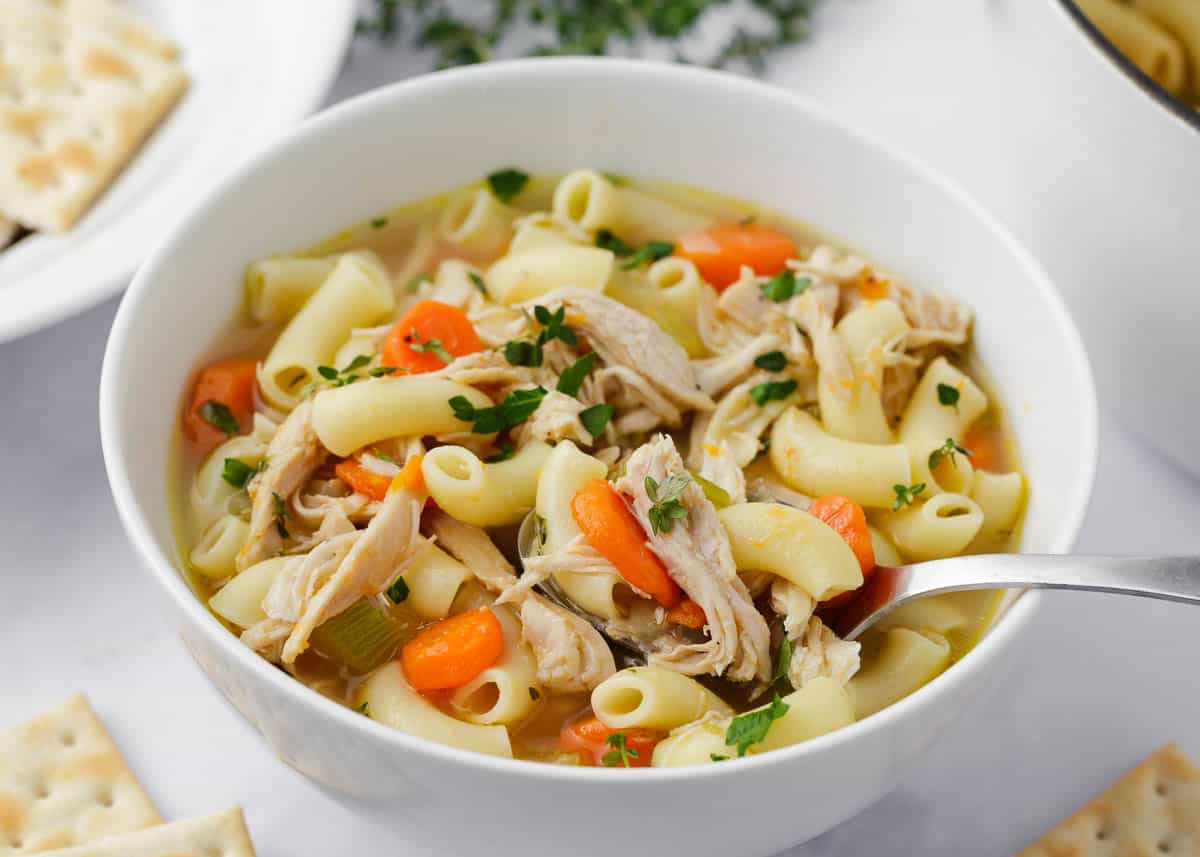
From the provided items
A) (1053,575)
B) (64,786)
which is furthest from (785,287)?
(64,786)

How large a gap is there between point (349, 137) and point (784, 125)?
0.92m

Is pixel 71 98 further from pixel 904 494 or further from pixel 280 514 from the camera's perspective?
pixel 904 494

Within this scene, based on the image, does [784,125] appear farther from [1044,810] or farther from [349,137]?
[1044,810]

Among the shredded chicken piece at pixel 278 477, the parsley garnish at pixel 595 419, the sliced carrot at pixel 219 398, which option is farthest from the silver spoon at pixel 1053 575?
the sliced carrot at pixel 219 398

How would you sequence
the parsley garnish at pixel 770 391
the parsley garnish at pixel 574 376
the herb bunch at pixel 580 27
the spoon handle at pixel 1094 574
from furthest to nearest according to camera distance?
1. the herb bunch at pixel 580 27
2. the parsley garnish at pixel 770 391
3. the parsley garnish at pixel 574 376
4. the spoon handle at pixel 1094 574

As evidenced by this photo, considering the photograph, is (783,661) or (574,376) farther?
(574,376)

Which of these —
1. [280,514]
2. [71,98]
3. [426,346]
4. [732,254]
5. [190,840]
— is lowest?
[190,840]

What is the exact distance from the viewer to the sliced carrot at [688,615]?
232 cm

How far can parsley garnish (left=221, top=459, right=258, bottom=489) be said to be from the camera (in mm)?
2561

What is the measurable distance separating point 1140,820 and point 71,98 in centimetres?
301

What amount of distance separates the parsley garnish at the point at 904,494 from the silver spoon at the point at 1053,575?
0.17m

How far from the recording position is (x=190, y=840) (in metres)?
2.44

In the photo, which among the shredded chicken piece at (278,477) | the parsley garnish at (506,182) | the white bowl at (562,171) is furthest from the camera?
the parsley garnish at (506,182)

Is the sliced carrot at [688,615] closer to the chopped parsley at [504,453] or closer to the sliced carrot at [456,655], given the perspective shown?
the sliced carrot at [456,655]
